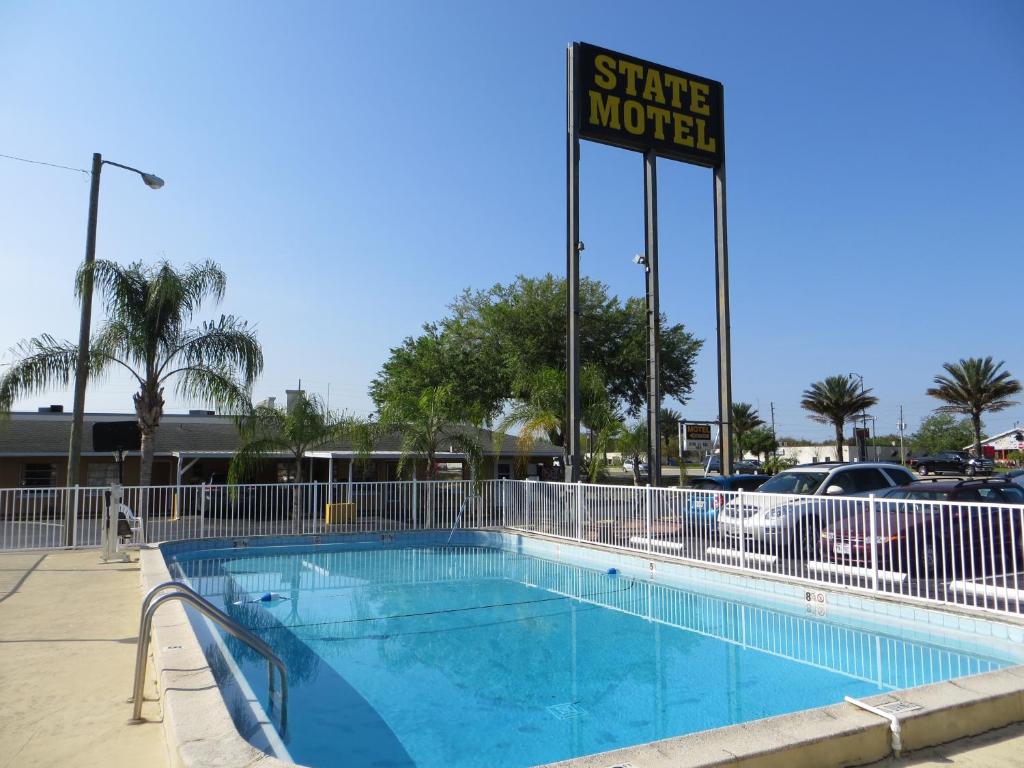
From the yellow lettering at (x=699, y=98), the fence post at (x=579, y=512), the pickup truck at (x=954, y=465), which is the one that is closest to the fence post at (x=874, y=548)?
the fence post at (x=579, y=512)

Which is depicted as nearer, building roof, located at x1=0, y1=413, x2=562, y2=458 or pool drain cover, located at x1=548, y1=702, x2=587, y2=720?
pool drain cover, located at x1=548, y1=702, x2=587, y2=720

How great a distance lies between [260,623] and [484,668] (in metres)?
4.00

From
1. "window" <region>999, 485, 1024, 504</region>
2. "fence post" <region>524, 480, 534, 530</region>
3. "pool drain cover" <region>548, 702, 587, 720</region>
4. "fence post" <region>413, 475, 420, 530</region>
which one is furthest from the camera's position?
"fence post" <region>413, 475, 420, 530</region>

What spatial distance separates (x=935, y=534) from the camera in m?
9.06

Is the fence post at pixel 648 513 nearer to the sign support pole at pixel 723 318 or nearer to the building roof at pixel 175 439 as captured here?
the sign support pole at pixel 723 318

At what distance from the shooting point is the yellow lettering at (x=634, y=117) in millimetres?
20203

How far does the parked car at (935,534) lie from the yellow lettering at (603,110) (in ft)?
41.7

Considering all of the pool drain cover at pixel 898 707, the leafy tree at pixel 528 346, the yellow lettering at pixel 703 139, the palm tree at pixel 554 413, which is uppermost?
the yellow lettering at pixel 703 139

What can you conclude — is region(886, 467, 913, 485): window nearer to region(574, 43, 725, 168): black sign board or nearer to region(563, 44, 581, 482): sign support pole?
region(563, 44, 581, 482): sign support pole

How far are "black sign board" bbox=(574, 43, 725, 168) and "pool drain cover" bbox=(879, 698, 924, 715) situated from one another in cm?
1696

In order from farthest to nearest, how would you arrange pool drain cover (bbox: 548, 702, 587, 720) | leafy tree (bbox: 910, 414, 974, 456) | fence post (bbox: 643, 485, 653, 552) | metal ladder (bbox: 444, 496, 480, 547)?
1. leafy tree (bbox: 910, 414, 974, 456)
2. metal ladder (bbox: 444, 496, 480, 547)
3. fence post (bbox: 643, 485, 653, 552)
4. pool drain cover (bbox: 548, 702, 587, 720)

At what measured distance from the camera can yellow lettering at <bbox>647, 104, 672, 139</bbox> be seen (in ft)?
67.6

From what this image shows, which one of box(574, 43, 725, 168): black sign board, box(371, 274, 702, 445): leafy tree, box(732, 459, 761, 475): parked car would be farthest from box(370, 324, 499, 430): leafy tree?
box(732, 459, 761, 475): parked car

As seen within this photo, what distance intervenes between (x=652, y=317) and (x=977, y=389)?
40.2m
